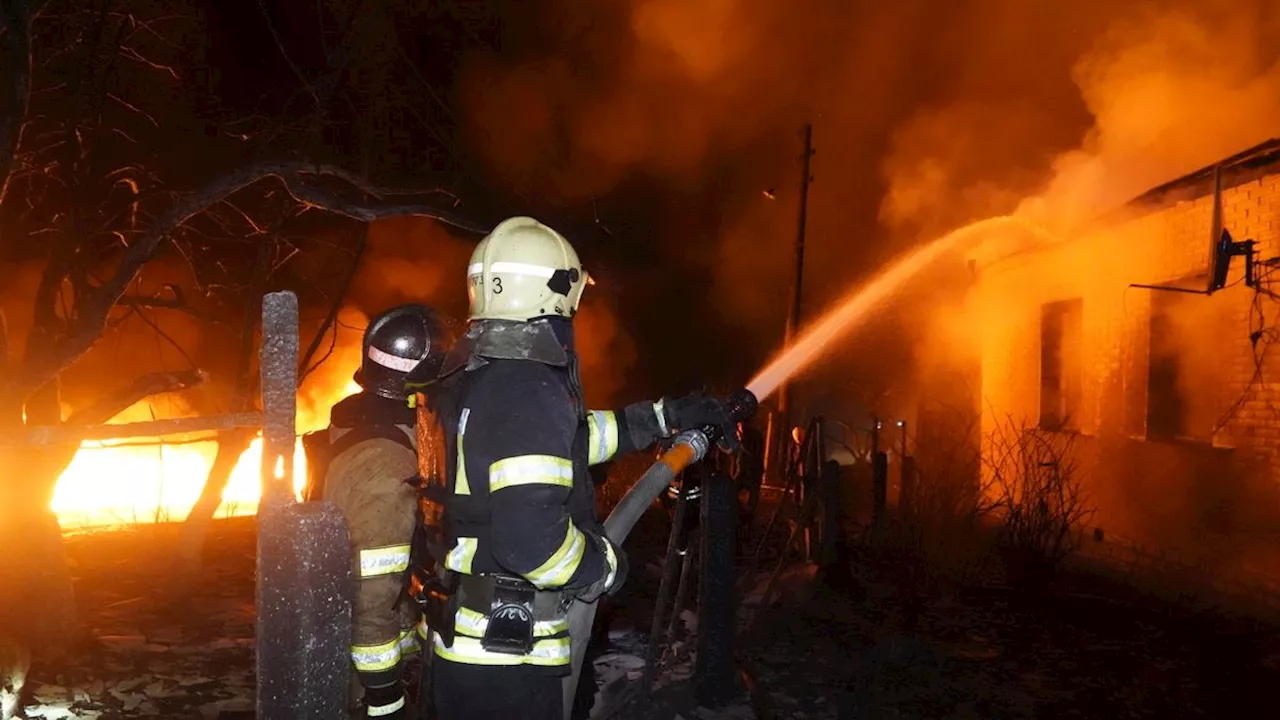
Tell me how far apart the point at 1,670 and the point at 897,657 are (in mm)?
5729

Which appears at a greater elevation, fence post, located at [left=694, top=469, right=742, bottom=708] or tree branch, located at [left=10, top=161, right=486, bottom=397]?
tree branch, located at [left=10, top=161, right=486, bottom=397]

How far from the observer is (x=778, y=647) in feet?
20.6

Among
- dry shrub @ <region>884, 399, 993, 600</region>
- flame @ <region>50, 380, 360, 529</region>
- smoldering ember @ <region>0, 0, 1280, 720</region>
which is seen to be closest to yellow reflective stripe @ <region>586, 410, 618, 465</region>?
smoldering ember @ <region>0, 0, 1280, 720</region>

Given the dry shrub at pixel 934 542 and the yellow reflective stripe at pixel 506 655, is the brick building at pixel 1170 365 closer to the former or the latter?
the dry shrub at pixel 934 542

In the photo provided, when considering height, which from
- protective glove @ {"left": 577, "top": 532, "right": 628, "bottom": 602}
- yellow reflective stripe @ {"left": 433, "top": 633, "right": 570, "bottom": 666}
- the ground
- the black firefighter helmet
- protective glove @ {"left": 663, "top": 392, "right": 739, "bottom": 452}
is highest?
the black firefighter helmet

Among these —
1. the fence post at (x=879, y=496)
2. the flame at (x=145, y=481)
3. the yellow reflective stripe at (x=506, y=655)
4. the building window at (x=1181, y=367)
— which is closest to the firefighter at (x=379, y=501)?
the yellow reflective stripe at (x=506, y=655)

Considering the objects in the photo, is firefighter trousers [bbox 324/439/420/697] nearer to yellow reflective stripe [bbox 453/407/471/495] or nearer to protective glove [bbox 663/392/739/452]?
yellow reflective stripe [bbox 453/407/471/495]

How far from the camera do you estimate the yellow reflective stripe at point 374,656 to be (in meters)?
3.46

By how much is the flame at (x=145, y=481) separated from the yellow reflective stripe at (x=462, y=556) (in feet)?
30.0

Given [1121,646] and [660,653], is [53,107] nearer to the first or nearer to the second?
[660,653]

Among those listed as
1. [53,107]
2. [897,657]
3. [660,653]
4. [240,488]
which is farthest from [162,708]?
[240,488]

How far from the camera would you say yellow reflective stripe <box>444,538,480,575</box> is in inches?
105

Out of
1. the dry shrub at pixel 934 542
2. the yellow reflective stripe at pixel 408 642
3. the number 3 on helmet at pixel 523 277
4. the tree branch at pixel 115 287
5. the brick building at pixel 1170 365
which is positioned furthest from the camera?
the dry shrub at pixel 934 542

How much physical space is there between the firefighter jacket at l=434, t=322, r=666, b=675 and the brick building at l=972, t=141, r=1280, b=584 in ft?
24.0
